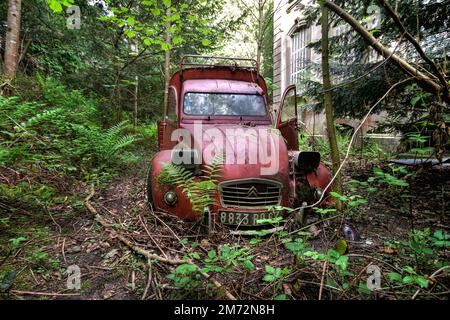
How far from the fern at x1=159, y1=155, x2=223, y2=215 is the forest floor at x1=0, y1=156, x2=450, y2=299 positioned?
36cm

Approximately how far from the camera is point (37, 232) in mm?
3195

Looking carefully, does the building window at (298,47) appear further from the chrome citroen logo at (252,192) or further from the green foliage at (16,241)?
the green foliage at (16,241)

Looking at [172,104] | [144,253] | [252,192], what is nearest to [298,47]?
[172,104]

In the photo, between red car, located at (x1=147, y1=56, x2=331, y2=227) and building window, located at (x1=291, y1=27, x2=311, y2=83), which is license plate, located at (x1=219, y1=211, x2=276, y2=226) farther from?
building window, located at (x1=291, y1=27, x2=311, y2=83)

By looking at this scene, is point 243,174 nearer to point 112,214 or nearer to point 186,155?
point 186,155

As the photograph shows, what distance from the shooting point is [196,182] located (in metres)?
3.39

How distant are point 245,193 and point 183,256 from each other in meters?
1.10

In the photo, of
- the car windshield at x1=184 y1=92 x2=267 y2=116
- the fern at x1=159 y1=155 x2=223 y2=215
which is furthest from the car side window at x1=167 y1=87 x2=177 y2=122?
the fern at x1=159 y1=155 x2=223 y2=215

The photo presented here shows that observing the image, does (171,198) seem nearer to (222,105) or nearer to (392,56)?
(222,105)

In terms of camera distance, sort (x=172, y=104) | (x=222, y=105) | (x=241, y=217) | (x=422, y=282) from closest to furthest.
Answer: (x=422, y=282) → (x=241, y=217) → (x=222, y=105) → (x=172, y=104)

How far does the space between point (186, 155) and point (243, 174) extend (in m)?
0.78

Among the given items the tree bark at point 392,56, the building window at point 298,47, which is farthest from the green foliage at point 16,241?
the building window at point 298,47

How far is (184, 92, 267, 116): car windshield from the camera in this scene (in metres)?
4.91

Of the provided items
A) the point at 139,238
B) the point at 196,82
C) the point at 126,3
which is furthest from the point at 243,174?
the point at 126,3
